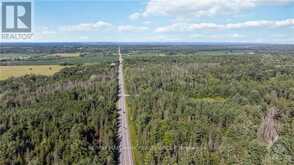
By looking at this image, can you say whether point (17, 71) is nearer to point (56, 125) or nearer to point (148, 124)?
point (56, 125)

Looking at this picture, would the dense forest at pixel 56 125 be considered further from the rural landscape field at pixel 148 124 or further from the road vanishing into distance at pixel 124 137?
the road vanishing into distance at pixel 124 137

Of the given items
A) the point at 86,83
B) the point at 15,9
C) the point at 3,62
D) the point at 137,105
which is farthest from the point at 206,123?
the point at 3,62

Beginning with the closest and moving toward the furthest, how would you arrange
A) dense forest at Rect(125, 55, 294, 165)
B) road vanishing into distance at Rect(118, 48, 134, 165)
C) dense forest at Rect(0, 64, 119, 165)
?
dense forest at Rect(0, 64, 119, 165) → dense forest at Rect(125, 55, 294, 165) → road vanishing into distance at Rect(118, 48, 134, 165)

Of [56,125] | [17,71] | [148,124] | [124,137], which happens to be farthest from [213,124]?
[17,71]

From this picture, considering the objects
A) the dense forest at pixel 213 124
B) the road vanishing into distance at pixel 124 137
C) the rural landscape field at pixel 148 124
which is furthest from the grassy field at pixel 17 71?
the road vanishing into distance at pixel 124 137

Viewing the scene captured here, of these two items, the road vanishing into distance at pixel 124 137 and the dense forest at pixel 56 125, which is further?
the road vanishing into distance at pixel 124 137

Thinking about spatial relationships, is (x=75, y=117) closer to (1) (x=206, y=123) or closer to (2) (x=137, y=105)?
(2) (x=137, y=105)

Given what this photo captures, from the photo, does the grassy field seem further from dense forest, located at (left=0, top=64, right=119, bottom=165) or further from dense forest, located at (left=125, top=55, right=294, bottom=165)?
dense forest, located at (left=125, top=55, right=294, bottom=165)

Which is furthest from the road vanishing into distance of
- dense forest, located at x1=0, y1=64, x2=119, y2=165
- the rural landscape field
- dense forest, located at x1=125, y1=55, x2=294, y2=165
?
dense forest, located at x1=125, y1=55, x2=294, y2=165
